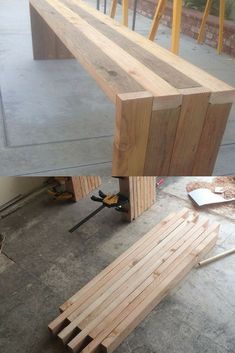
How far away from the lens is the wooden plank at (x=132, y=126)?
1.01m

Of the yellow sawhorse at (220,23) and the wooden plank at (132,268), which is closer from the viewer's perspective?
the wooden plank at (132,268)

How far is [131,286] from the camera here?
2.88m

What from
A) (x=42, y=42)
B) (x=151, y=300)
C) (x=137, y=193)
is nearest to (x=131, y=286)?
(x=151, y=300)

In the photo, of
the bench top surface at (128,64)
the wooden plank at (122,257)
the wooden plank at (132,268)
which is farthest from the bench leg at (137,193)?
the bench top surface at (128,64)

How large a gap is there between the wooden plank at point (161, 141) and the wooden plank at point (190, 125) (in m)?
0.02

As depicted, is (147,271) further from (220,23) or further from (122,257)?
(220,23)

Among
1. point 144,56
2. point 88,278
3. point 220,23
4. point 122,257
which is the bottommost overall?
point 88,278

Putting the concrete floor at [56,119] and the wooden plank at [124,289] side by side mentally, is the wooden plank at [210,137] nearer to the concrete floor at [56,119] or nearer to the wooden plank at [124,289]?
the concrete floor at [56,119]

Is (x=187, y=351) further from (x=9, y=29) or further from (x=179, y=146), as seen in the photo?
(x=9, y=29)

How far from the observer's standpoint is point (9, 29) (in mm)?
4473

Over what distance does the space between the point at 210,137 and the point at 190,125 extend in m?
0.11

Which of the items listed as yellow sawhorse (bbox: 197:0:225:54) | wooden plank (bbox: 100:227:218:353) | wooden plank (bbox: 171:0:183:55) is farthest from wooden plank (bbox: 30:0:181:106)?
wooden plank (bbox: 100:227:218:353)

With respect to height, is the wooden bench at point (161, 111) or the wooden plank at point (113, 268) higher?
the wooden bench at point (161, 111)

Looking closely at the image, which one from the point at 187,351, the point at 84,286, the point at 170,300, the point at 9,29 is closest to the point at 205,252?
the point at 170,300
